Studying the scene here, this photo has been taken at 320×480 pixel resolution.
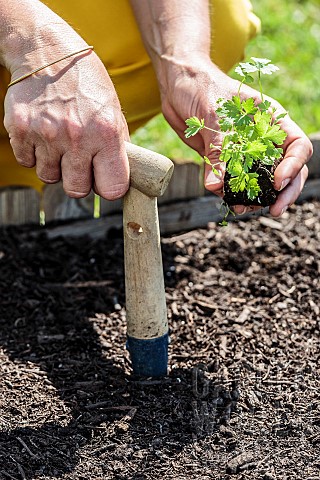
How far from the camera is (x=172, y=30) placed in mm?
2982

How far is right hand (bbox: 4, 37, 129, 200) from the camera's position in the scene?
2.32 metres

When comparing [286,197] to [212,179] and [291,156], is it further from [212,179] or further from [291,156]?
[212,179]

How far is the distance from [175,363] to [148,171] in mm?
747

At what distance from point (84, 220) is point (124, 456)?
1516 millimetres

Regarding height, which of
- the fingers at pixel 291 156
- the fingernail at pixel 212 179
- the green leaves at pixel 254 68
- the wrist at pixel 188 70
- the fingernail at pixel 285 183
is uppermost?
the green leaves at pixel 254 68

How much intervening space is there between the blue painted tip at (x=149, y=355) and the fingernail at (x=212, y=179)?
0.51 meters

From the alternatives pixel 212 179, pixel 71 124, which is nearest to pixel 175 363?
pixel 212 179

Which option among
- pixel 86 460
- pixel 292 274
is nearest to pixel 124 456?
pixel 86 460

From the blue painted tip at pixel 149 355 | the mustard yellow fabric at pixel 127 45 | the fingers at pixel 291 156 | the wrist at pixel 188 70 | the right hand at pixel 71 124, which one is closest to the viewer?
the right hand at pixel 71 124

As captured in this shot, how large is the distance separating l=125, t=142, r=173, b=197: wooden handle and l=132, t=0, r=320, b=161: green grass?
1856 mm

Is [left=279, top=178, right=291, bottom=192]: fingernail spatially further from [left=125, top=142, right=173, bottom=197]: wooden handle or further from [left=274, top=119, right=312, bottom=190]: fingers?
[left=125, top=142, right=173, bottom=197]: wooden handle

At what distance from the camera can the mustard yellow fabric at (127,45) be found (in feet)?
10.0

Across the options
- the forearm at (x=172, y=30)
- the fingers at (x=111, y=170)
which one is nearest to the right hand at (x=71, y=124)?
the fingers at (x=111, y=170)

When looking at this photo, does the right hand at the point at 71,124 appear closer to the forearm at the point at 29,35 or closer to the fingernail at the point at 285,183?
the forearm at the point at 29,35
